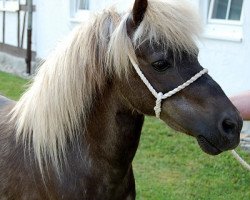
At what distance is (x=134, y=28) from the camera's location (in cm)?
193

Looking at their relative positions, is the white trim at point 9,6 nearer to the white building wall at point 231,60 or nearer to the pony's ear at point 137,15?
the white building wall at point 231,60

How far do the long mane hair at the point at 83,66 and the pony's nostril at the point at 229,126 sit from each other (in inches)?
12.9

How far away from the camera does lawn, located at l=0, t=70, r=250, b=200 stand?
13.5 ft

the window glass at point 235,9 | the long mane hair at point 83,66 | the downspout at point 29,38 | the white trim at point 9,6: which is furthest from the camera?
the white trim at point 9,6

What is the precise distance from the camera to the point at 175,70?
1865 millimetres

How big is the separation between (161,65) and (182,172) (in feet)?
9.42

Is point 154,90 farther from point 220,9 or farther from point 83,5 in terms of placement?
point 83,5

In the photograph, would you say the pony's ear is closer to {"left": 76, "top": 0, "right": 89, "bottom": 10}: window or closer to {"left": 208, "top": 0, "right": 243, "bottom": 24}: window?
{"left": 208, "top": 0, "right": 243, "bottom": 24}: window

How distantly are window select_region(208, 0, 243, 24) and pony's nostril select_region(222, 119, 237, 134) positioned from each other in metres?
4.06

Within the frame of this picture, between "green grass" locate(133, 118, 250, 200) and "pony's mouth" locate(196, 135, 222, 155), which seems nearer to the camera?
"pony's mouth" locate(196, 135, 222, 155)

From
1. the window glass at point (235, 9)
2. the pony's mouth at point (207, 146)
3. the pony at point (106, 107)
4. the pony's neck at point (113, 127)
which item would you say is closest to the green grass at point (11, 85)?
the window glass at point (235, 9)

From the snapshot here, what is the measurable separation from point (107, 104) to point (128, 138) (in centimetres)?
18

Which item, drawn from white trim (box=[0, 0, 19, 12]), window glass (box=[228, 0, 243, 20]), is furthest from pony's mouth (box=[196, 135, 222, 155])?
white trim (box=[0, 0, 19, 12])

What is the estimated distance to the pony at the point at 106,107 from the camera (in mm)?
1854
